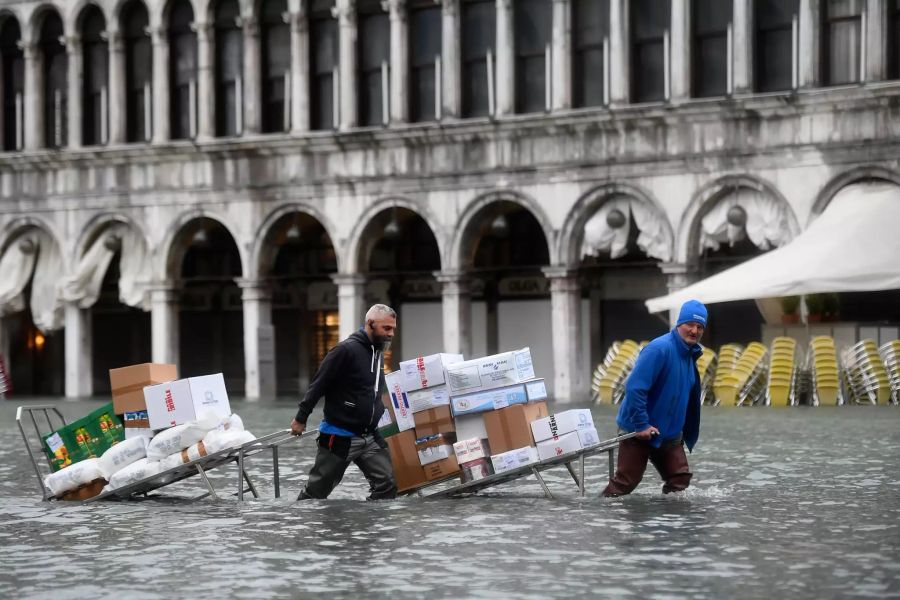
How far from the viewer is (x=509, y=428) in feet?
43.7

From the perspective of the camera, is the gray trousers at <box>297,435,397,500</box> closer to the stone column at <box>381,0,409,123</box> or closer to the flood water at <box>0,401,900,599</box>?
the flood water at <box>0,401,900,599</box>

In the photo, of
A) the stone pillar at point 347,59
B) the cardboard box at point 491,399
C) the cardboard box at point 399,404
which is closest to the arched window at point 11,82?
the stone pillar at point 347,59

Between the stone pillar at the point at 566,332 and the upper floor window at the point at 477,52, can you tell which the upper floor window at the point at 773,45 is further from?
the upper floor window at the point at 477,52

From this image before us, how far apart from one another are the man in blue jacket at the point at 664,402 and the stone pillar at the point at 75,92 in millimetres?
25824

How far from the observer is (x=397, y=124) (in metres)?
32.1

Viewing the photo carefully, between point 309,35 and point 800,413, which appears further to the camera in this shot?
point 309,35

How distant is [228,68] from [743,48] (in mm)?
11242

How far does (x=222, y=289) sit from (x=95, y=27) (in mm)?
6424

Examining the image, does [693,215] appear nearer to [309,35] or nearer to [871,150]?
[871,150]

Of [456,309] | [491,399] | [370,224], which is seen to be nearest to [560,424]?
[491,399]

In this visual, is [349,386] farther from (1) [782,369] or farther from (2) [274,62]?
(2) [274,62]

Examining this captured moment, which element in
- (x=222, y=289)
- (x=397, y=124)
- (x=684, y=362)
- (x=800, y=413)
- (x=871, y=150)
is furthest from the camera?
(x=222, y=289)

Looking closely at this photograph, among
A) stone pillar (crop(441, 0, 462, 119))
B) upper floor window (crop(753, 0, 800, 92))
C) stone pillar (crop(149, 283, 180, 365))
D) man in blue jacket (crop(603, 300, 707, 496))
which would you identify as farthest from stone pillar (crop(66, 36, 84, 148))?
man in blue jacket (crop(603, 300, 707, 496))

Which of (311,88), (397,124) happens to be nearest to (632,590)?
(397,124)
